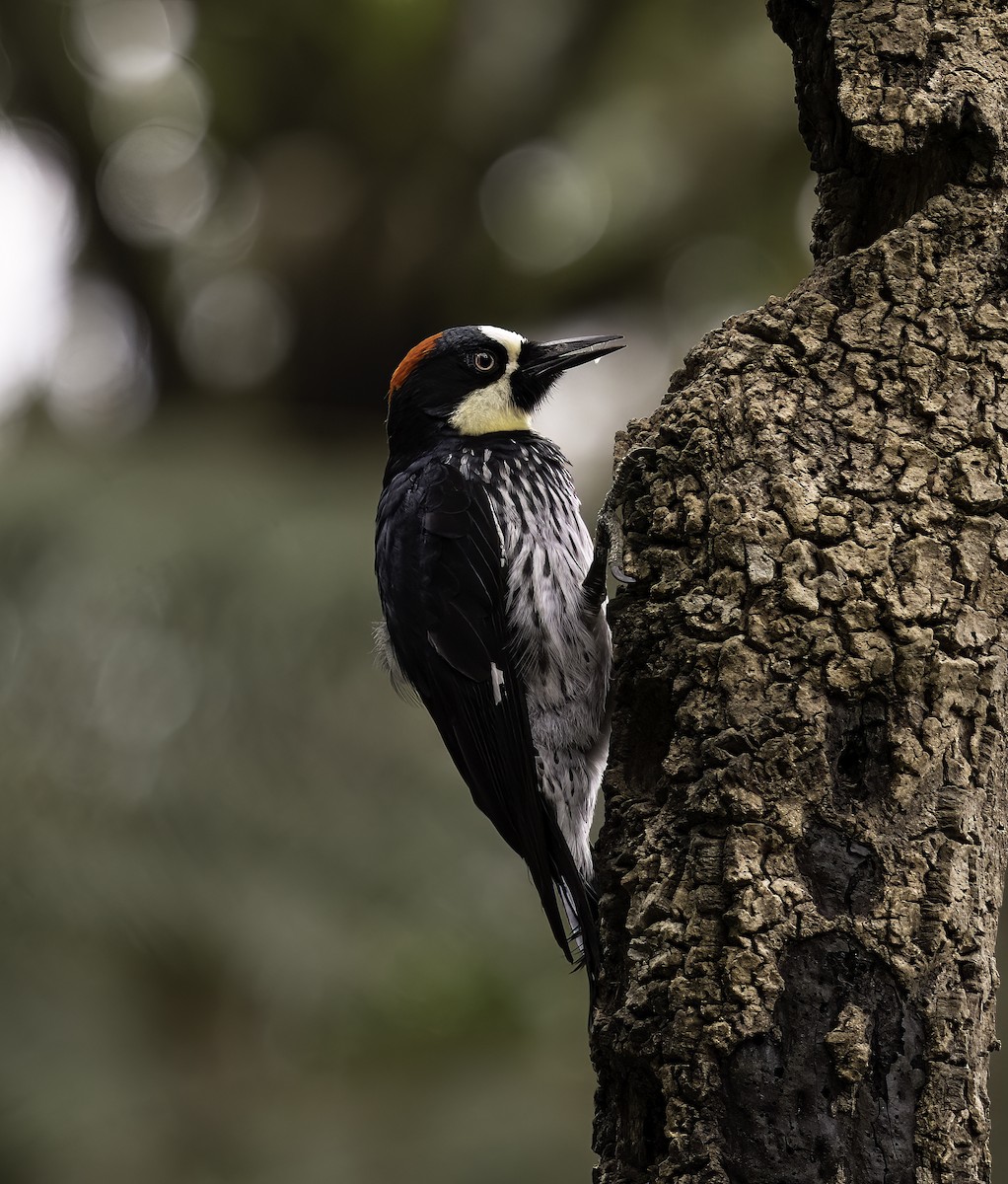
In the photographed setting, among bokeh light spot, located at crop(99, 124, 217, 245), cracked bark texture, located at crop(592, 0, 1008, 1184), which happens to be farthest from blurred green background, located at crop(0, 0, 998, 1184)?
cracked bark texture, located at crop(592, 0, 1008, 1184)

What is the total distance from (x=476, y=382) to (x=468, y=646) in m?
0.96

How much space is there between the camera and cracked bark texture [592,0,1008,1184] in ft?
5.81

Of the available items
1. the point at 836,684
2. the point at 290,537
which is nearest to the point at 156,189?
the point at 290,537

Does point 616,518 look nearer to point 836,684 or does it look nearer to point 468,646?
point 468,646

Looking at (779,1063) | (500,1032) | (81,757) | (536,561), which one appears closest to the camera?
(779,1063)

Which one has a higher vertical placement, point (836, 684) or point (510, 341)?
point (510, 341)

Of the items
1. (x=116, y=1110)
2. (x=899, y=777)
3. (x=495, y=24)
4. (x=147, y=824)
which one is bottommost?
(x=116, y=1110)

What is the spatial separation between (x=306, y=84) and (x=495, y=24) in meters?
1.21

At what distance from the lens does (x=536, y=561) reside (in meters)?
3.14

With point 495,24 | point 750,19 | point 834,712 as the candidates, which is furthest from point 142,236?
point 834,712

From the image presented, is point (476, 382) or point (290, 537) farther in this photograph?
point (290, 537)

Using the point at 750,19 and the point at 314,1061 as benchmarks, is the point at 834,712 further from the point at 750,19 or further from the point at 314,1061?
the point at 750,19

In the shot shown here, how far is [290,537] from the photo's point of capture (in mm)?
6047

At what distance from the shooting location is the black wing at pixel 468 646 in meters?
2.86
